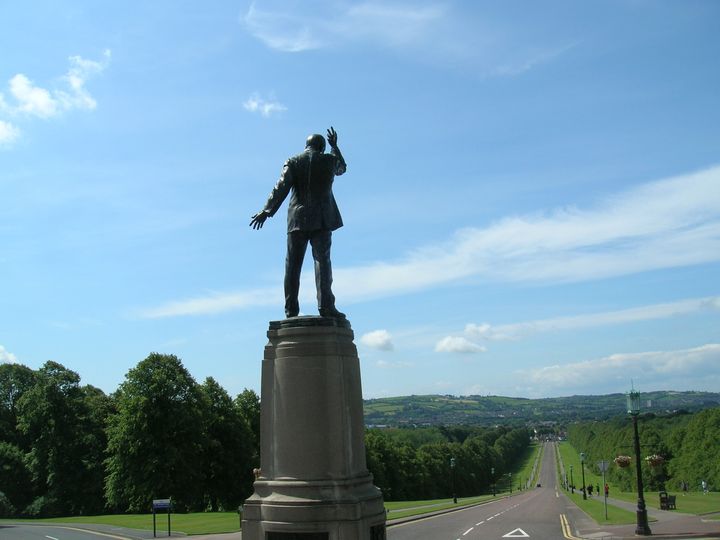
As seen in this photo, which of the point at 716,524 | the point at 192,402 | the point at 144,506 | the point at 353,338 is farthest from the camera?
the point at 192,402

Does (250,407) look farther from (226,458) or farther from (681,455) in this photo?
(681,455)

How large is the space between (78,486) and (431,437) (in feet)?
414

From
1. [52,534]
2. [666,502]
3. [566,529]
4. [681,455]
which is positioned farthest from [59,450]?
[681,455]

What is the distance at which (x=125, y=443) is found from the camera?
1684 inches

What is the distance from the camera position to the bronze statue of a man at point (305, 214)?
10.2 metres

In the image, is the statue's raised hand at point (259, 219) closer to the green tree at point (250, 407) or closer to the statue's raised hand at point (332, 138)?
the statue's raised hand at point (332, 138)

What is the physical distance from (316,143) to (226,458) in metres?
42.7

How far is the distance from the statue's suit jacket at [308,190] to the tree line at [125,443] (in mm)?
35831

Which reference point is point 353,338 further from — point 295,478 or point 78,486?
point 78,486

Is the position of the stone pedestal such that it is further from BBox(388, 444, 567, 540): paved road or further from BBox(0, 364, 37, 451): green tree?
BBox(0, 364, 37, 451): green tree

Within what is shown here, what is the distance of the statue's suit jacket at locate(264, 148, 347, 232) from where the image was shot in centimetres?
1019

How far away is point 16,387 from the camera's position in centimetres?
5672

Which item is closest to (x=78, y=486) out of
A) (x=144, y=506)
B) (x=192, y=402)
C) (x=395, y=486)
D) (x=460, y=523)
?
(x=144, y=506)

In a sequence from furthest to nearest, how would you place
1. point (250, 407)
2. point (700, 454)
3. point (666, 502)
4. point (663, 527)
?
point (700, 454), point (250, 407), point (666, 502), point (663, 527)
